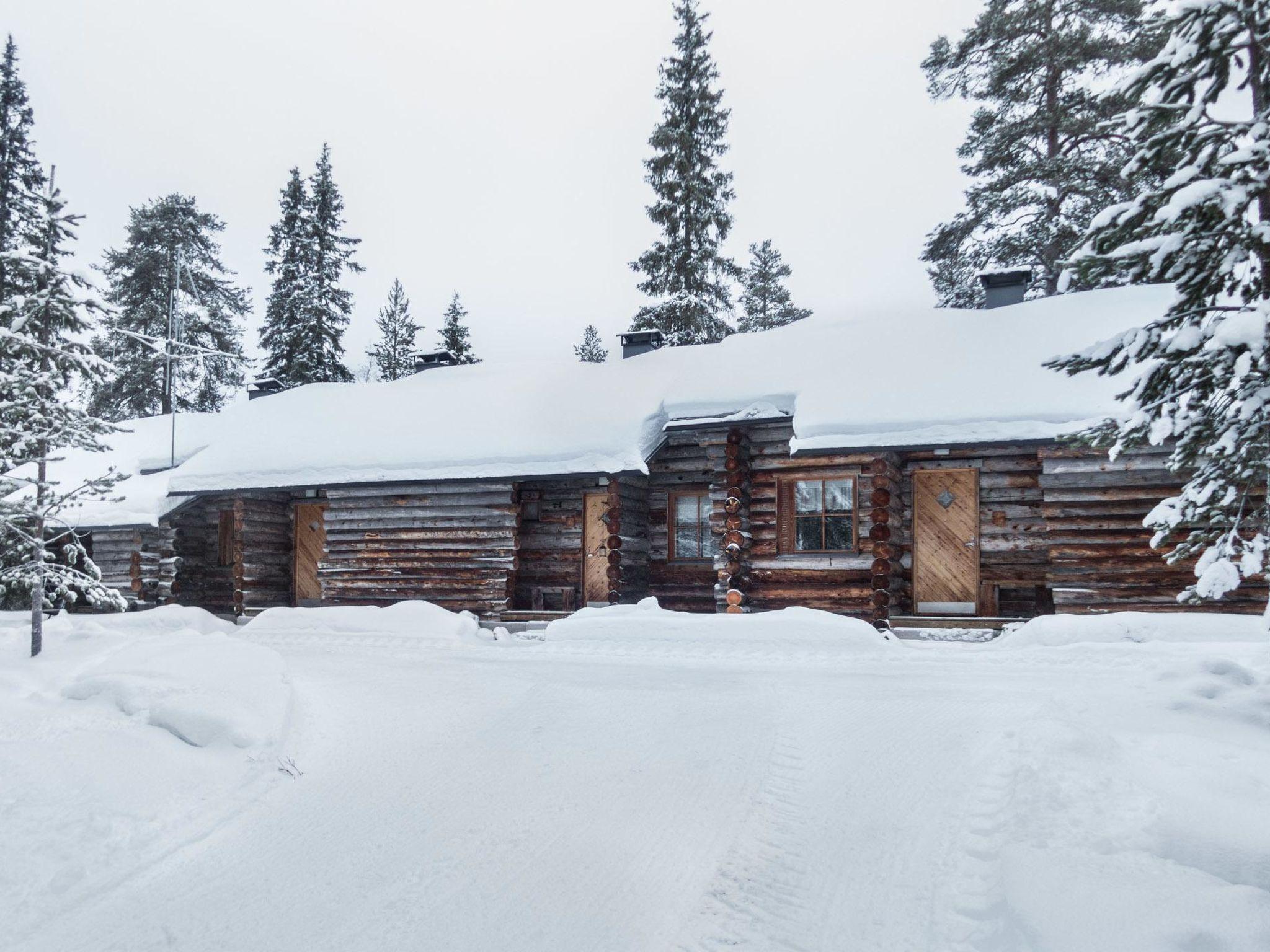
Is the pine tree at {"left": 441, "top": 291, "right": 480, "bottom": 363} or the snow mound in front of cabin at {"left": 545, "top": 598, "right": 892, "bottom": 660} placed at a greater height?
the pine tree at {"left": 441, "top": 291, "right": 480, "bottom": 363}

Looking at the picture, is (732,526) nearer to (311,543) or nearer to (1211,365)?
(1211,365)

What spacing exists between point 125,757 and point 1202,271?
724cm

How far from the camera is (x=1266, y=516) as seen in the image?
5.95 m

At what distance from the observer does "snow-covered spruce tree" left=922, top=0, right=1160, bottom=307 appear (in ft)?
70.2

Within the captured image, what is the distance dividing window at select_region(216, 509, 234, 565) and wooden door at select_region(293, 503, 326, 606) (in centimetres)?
239

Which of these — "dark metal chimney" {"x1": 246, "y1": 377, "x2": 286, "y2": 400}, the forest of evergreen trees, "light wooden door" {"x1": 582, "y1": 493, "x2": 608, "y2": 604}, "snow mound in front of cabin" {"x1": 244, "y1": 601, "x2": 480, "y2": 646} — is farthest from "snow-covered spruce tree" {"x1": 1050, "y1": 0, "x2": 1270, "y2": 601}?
"dark metal chimney" {"x1": 246, "y1": 377, "x2": 286, "y2": 400}

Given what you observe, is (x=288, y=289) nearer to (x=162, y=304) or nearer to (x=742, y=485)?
(x=162, y=304)

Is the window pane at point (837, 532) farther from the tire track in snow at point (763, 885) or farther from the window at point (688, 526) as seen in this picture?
the tire track in snow at point (763, 885)

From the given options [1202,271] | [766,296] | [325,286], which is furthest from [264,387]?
[766,296]

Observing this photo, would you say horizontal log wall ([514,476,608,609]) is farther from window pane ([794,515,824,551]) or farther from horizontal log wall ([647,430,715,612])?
window pane ([794,515,824,551])

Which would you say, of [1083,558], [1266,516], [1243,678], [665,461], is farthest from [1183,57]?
Result: [665,461]

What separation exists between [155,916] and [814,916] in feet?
8.64

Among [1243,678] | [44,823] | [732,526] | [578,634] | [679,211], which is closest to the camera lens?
[44,823]

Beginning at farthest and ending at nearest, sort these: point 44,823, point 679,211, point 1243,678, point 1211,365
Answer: point 679,211, point 1243,678, point 1211,365, point 44,823
